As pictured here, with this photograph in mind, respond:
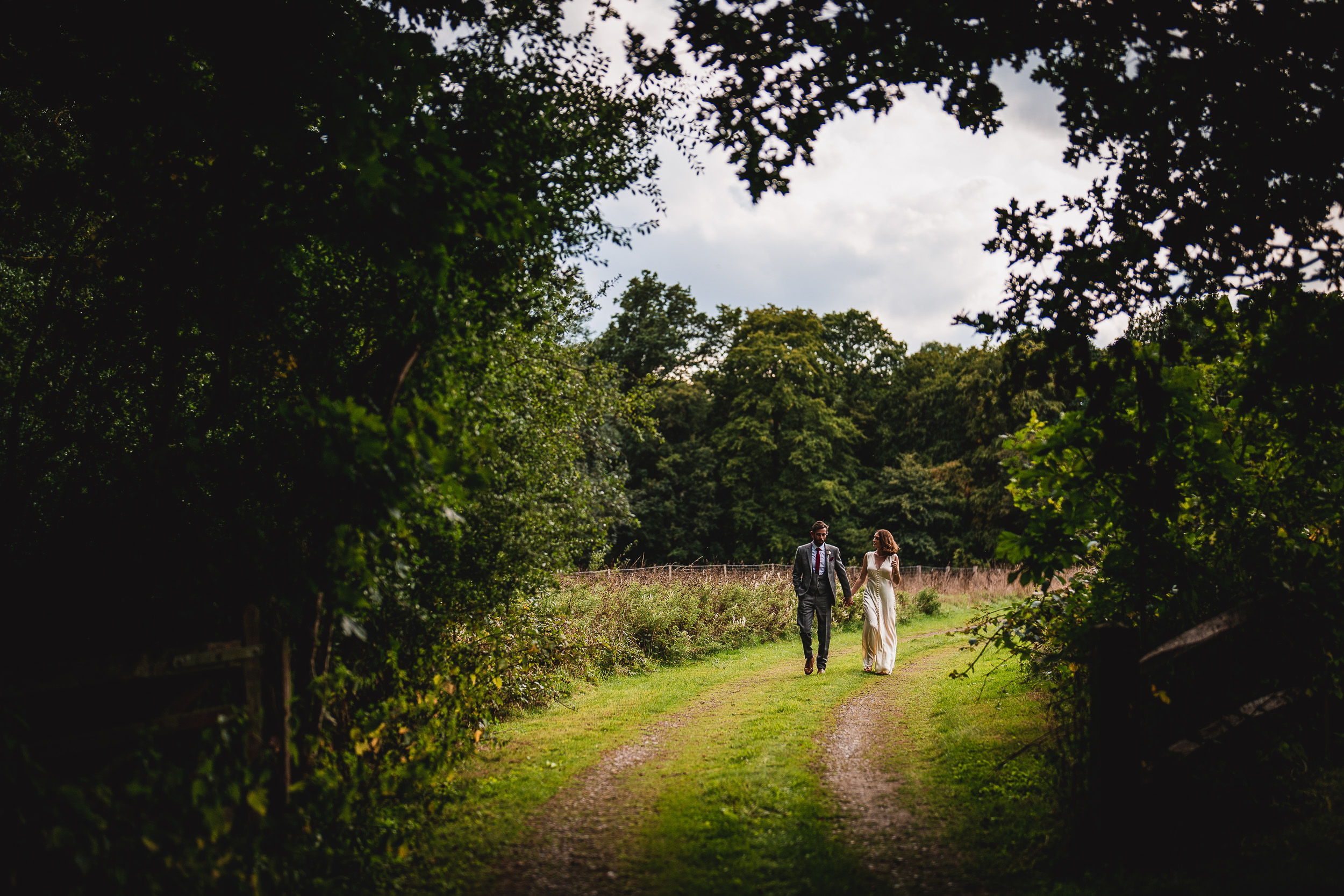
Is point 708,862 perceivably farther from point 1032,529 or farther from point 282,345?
point 282,345

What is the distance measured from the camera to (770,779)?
235 inches

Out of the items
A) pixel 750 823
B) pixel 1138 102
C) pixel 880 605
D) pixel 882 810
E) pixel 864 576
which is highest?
pixel 1138 102

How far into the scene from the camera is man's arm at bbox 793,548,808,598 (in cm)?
1153

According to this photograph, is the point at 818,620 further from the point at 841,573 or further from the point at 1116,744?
the point at 1116,744

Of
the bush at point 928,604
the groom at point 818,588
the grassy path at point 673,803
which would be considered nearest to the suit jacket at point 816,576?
the groom at point 818,588

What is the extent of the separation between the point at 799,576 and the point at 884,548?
1386 mm

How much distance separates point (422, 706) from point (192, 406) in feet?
12.8

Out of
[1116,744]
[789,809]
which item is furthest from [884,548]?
[1116,744]

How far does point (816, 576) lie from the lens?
11523 millimetres

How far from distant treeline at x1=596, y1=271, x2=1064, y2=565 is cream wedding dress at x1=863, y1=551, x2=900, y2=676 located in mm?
28128

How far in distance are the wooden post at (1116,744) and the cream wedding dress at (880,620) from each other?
21.8ft

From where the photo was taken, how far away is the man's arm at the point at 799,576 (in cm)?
1153

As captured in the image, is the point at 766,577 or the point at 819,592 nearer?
the point at 819,592

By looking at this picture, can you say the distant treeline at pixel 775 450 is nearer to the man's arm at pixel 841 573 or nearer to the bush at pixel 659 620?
the bush at pixel 659 620
